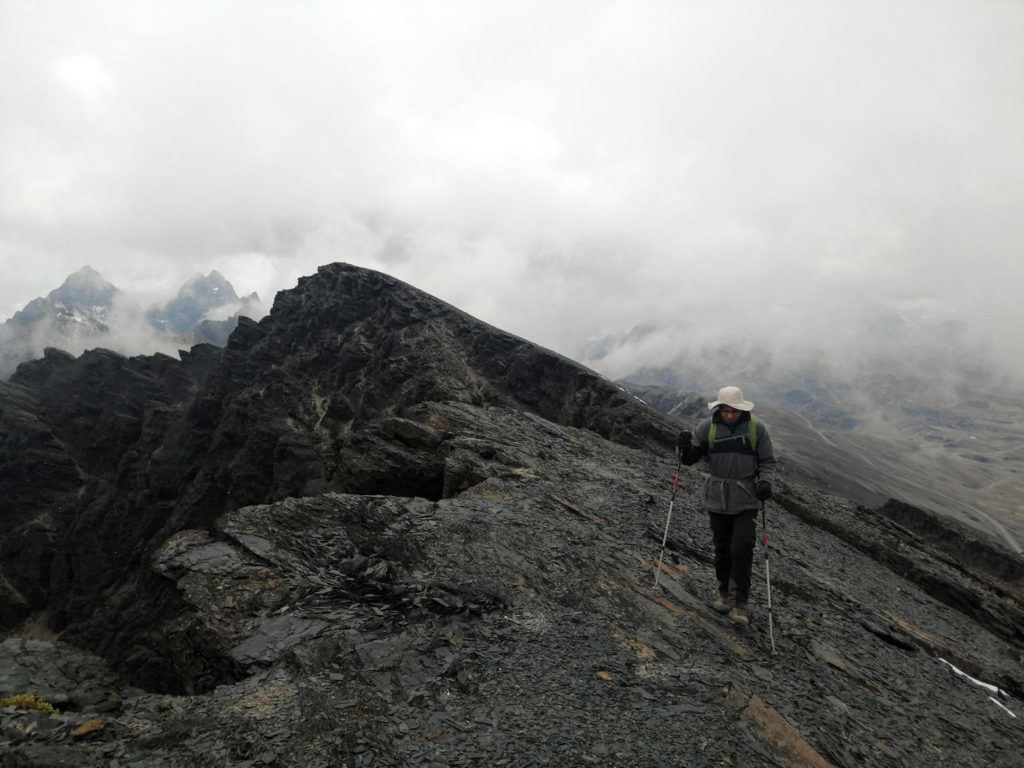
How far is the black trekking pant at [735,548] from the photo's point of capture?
33.5 feet

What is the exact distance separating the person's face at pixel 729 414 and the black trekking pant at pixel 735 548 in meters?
1.82

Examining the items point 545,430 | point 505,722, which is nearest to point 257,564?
point 505,722

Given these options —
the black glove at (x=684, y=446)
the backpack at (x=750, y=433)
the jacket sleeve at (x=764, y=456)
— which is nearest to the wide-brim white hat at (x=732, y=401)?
the backpack at (x=750, y=433)

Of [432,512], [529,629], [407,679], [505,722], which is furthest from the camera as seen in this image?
[432,512]

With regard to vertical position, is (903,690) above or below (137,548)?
above

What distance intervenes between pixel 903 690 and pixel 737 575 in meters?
3.88

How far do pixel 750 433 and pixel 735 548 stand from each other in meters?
2.32

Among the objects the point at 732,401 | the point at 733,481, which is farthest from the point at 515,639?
the point at 732,401

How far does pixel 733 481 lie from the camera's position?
33.5 feet

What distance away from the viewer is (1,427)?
11525 centimetres

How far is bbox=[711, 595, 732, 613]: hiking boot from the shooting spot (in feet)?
35.0

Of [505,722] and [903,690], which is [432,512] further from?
[903,690]

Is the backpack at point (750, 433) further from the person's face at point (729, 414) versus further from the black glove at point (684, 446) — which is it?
the black glove at point (684, 446)

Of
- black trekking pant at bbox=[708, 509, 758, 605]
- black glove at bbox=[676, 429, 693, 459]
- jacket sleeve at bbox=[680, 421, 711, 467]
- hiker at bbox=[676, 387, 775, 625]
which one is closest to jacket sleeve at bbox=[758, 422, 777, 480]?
hiker at bbox=[676, 387, 775, 625]
